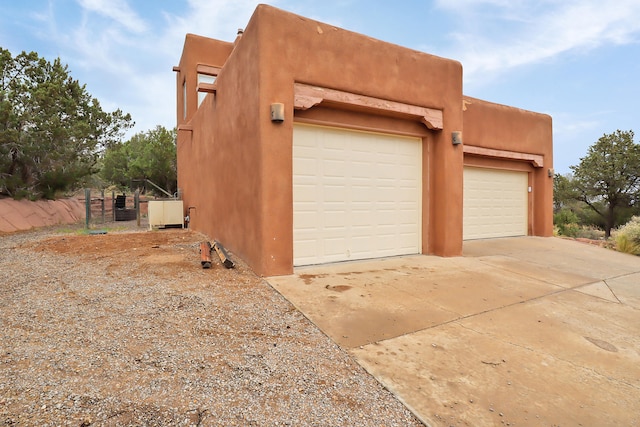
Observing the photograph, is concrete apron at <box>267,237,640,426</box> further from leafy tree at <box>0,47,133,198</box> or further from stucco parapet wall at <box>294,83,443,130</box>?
leafy tree at <box>0,47,133,198</box>

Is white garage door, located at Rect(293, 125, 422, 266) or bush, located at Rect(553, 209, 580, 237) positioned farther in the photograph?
bush, located at Rect(553, 209, 580, 237)

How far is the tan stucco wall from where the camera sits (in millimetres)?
8555

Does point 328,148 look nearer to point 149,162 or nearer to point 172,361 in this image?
point 172,361

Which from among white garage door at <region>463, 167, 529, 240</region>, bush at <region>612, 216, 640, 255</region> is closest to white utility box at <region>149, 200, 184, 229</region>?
white garage door at <region>463, 167, 529, 240</region>

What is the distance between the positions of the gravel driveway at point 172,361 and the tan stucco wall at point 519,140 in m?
7.36

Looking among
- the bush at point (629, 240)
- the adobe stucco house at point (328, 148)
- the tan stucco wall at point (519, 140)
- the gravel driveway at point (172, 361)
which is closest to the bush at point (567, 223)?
the bush at point (629, 240)

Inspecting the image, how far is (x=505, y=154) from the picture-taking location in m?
8.94

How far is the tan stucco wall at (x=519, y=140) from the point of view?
8.55m

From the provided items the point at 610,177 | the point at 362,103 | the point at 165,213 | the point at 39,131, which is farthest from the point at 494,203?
the point at 39,131

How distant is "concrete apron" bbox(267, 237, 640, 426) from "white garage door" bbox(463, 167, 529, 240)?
326 cm

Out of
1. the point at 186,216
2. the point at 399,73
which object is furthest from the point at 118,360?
the point at 186,216

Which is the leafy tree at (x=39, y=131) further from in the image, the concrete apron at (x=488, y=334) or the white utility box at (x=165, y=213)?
the concrete apron at (x=488, y=334)

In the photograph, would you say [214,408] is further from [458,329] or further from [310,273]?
[310,273]

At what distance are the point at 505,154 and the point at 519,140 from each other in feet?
2.76
